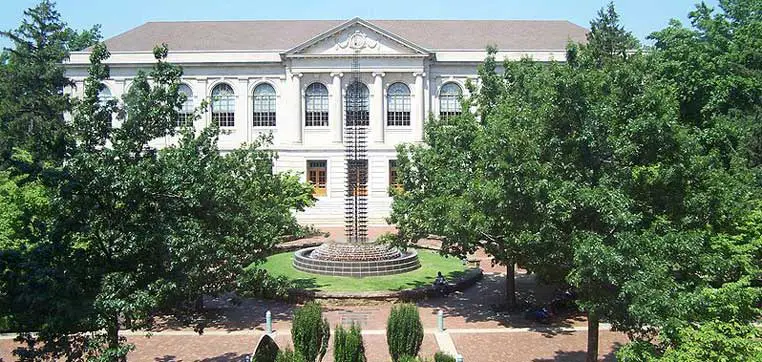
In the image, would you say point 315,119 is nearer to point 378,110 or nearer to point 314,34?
point 378,110

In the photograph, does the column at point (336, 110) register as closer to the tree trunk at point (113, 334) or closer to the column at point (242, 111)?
the column at point (242, 111)

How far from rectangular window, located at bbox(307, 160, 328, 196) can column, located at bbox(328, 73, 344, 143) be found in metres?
2.17

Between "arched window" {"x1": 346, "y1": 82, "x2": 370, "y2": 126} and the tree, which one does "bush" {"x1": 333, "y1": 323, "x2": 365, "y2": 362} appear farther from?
the tree

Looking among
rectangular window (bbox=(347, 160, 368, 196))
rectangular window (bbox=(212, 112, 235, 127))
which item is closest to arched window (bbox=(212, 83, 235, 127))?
rectangular window (bbox=(212, 112, 235, 127))

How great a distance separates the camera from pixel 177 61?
154 ft

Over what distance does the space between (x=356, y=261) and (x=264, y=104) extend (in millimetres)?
24482

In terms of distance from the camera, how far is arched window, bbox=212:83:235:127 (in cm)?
4738

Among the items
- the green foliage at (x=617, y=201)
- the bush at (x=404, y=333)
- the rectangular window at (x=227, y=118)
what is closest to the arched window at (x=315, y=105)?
the rectangular window at (x=227, y=118)

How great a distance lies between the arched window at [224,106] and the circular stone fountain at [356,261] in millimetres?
22360

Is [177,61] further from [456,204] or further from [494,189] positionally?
[494,189]

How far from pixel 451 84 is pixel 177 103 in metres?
35.8

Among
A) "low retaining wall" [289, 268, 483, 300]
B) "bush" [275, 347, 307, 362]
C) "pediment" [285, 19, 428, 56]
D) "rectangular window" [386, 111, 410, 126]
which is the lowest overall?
"low retaining wall" [289, 268, 483, 300]

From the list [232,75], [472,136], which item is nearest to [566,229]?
[472,136]

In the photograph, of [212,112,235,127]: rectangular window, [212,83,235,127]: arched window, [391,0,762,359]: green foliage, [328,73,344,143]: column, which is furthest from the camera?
[212,112,235,127]: rectangular window
